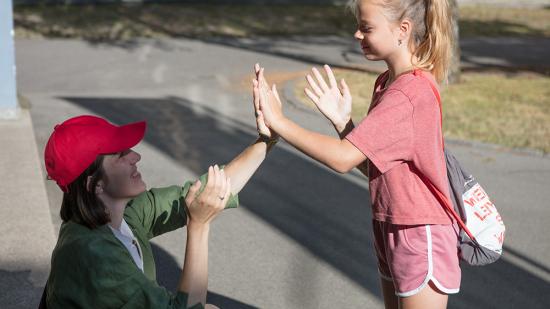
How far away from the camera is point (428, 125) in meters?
3.00

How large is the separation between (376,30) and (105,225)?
111 centimetres

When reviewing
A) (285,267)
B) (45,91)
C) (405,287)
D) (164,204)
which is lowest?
(45,91)

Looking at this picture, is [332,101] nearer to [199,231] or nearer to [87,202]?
[199,231]

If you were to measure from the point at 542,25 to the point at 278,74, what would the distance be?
34.5 feet

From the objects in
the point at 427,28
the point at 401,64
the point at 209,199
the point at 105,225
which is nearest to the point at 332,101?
the point at 401,64

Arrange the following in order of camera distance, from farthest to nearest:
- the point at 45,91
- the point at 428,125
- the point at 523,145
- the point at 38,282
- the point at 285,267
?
the point at 45,91 < the point at 523,145 < the point at 285,267 < the point at 38,282 < the point at 428,125

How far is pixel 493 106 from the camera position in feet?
36.8

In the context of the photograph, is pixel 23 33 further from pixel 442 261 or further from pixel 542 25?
pixel 442 261

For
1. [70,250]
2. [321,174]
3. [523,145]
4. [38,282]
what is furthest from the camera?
[523,145]

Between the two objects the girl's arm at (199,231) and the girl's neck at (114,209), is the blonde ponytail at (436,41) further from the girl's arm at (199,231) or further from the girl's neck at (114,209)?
the girl's neck at (114,209)

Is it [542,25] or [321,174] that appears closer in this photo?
[321,174]

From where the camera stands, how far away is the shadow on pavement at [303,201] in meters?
5.45

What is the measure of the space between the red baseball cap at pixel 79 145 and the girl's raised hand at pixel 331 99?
715 millimetres

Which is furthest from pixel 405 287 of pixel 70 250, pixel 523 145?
pixel 523 145
